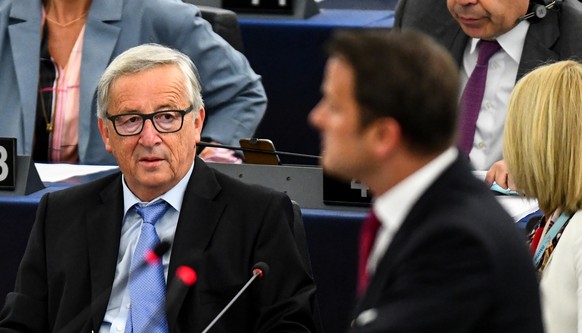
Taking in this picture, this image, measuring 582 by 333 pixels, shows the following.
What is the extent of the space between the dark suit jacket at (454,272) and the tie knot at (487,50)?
2515 millimetres

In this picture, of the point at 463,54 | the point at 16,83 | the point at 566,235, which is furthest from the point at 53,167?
the point at 566,235

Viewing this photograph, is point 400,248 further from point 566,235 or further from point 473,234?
point 566,235

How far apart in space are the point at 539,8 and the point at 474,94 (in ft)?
1.11

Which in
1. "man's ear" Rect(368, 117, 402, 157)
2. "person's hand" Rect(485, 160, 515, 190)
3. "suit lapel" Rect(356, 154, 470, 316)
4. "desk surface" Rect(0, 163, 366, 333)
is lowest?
"desk surface" Rect(0, 163, 366, 333)

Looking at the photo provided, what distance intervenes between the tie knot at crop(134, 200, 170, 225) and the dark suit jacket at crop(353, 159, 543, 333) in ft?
4.41

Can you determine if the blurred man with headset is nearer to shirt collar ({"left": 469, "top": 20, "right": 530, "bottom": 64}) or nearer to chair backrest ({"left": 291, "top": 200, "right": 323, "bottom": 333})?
shirt collar ({"left": 469, "top": 20, "right": 530, "bottom": 64})

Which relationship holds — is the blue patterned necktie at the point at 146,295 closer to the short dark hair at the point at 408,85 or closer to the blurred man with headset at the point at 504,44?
the short dark hair at the point at 408,85

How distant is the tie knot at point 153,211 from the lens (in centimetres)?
309

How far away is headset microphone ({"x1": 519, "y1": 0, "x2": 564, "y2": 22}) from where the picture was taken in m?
4.23

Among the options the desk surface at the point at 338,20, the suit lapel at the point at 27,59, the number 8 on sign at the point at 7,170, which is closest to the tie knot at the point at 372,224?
the number 8 on sign at the point at 7,170

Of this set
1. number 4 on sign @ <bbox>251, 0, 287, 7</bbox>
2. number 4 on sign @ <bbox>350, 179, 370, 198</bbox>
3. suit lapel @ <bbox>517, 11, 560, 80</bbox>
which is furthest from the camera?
number 4 on sign @ <bbox>251, 0, 287, 7</bbox>

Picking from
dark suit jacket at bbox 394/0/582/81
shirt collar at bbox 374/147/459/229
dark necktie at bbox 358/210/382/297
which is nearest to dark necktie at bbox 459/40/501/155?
dark suit jacket at bbox 394/0/582/81

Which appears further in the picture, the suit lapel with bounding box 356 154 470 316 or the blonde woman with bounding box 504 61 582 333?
the blonde woman with bounding box 504 61 582 333

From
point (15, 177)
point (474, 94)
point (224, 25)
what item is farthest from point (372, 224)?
point (224, 25)
